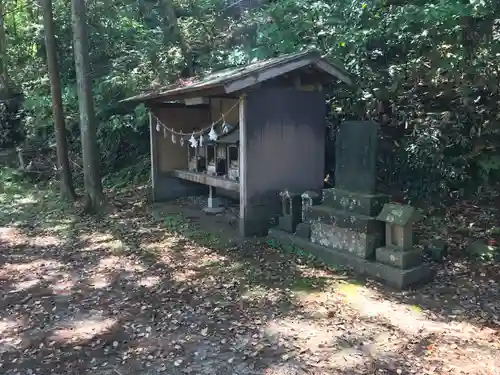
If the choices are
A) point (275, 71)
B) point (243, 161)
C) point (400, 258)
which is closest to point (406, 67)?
point (275, 71)

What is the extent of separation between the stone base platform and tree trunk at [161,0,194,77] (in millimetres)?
8469

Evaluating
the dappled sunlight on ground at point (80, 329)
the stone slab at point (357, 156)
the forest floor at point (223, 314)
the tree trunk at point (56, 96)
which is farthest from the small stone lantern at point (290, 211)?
the tree trunk at point (56, 96)

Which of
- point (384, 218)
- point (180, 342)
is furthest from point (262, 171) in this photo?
point (180, 342)

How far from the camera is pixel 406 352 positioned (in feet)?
14.3

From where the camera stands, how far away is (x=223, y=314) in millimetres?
5273

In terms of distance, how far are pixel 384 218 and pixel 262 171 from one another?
2.56 meters

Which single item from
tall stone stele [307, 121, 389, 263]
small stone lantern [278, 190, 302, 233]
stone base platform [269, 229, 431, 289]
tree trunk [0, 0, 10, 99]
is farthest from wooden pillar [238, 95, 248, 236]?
tree trunk [0, 0, 10, 99]

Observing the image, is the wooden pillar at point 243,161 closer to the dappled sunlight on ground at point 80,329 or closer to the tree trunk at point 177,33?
the dappled sunlight on ground at point 80,329

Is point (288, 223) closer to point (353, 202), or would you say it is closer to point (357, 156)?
point (353, 202)

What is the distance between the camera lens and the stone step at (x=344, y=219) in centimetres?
635

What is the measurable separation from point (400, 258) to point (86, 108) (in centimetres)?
747

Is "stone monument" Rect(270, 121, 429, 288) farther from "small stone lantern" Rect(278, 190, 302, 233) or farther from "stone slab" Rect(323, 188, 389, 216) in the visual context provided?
"small stone lantern" Rect(278, 190, 302, 233)

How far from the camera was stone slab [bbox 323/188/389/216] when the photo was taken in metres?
6.45

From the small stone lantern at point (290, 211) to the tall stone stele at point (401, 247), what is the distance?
1.80m
